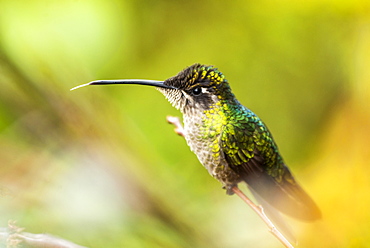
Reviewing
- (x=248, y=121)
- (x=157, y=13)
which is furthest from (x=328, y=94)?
(x=248, y=121)

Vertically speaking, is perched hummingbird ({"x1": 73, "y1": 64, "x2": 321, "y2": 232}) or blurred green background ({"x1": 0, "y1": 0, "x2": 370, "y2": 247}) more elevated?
blurred green background ({"x1": 0, "y1": 0, "x2": 370, "y2": 247})

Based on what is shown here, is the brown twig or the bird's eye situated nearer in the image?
the brown twig

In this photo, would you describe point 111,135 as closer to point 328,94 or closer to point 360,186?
point 360,186

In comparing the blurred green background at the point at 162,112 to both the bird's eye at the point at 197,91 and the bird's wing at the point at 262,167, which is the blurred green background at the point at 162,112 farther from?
the bird's eye at the point at 197,91

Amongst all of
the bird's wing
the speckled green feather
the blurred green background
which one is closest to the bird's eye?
the speckled green feather

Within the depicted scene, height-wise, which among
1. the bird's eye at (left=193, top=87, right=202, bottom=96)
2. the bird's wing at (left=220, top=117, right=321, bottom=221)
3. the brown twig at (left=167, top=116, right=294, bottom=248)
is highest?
the bird's eye at (left=193, top=87, right=202, bottom=96)

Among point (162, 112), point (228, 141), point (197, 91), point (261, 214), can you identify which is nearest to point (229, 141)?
point (228, 141)

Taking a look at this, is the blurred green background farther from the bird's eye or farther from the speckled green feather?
the bird's eye

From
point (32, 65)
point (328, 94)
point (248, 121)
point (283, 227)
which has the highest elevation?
point (328, 94)

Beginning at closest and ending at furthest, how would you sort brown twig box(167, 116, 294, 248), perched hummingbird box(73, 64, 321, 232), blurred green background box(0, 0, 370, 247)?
brown twig box(167, 116, 294, 248), perched hummingbird box(73, 64, 321, 232), blurred green background box(0, 0, 370, 247)
